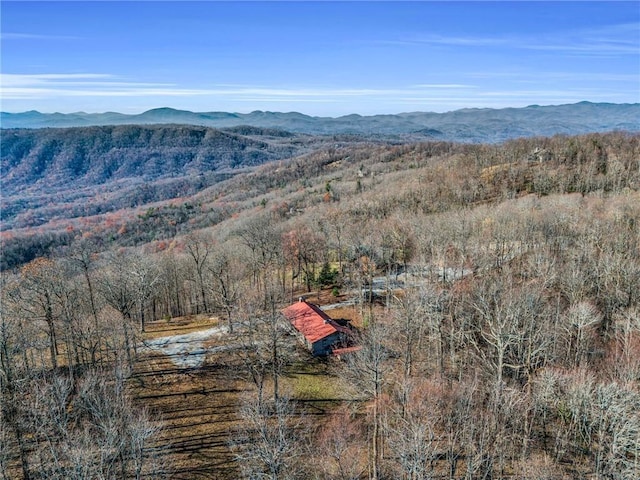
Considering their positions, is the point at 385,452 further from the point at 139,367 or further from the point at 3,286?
the point at 3,286

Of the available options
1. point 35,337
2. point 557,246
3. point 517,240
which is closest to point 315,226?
point 517,240

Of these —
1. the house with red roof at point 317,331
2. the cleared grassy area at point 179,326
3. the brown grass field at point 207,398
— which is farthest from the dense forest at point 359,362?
the house with red roof at point 317,331

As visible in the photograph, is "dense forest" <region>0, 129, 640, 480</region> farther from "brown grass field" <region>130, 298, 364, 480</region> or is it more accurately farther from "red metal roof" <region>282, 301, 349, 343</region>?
"red metal roof" <region>282, 301, 349, 343</region>

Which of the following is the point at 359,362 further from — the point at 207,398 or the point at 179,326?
the point at 179,326

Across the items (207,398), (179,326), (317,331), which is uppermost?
(317,331)

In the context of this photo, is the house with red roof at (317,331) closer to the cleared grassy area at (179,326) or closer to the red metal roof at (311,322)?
the red metal roof at (311,322)

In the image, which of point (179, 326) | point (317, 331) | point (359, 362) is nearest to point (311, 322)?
point (317, 331)

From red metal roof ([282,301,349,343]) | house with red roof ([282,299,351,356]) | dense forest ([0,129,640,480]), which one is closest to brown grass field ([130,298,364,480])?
dense forest ([0,129,640,480])
